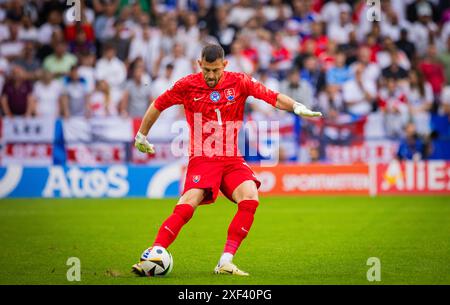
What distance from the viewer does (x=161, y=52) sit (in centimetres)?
2038

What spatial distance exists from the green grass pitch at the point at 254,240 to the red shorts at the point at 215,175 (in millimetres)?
804

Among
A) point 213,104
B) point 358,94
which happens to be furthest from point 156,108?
point 358,94

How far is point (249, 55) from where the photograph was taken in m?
20.1

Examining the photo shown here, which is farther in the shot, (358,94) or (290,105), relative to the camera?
(358,94)

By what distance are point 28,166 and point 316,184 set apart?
5.77 meters

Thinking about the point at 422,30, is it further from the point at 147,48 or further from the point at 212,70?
the point at 212,70

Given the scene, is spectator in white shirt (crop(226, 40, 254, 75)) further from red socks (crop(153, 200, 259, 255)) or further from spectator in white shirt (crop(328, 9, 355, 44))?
red socks (crop(153, 200, 259, 255))

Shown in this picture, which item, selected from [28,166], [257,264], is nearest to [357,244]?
[257,264]

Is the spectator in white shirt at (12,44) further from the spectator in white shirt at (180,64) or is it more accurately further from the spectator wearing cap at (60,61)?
the spectator in white shirt at (180,64)

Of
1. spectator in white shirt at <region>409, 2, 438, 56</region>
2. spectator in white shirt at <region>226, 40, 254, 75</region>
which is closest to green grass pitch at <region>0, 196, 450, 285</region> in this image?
spectator in white shirt at <region>226, 40, 254, 75</region>

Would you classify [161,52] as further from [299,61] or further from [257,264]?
[257,264]

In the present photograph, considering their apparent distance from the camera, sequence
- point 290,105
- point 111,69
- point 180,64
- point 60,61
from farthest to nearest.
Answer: point 60,61 < point 111,69 < point 180,64 < point 290,105

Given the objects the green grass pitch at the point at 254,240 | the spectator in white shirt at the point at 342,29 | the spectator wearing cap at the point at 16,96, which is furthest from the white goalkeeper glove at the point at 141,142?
the spectator in white shirt at the point at 342,29

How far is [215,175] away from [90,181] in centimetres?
977
